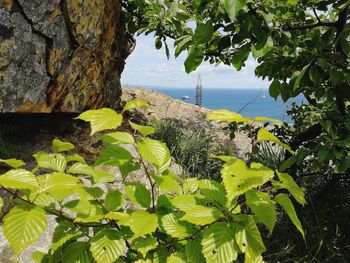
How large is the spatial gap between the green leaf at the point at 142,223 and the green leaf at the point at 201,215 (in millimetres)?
147

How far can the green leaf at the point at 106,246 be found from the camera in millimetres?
1391

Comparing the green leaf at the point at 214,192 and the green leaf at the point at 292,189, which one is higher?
the green leaf at the point at 292,189

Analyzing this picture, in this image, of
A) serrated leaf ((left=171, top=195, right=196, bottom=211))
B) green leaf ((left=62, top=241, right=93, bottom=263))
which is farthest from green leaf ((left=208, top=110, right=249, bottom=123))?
green leaf ((left=62, top=241, right=93, bottom=263))

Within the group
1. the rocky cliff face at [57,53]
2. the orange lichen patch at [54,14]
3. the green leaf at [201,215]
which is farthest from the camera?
the orange lichen patch at [54,14]

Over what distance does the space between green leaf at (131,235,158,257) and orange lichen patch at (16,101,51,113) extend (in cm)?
408

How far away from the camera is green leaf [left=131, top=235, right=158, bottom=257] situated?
146cm

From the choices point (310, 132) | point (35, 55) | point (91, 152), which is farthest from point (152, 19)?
point (310, 132)

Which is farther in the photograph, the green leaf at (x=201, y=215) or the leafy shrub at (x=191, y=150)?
the leafy shrub at (x=191, y=150)

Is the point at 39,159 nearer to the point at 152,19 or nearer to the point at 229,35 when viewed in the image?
the point at 229,35

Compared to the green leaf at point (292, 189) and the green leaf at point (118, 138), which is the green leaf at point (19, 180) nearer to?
the green leaf at point (118, 138)

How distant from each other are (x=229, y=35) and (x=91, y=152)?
3.88m

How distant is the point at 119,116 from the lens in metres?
1.46

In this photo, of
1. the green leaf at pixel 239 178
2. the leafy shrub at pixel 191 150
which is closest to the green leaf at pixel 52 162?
the green leaf at pixel 239 178

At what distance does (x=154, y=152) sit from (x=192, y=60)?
54.0 inches
